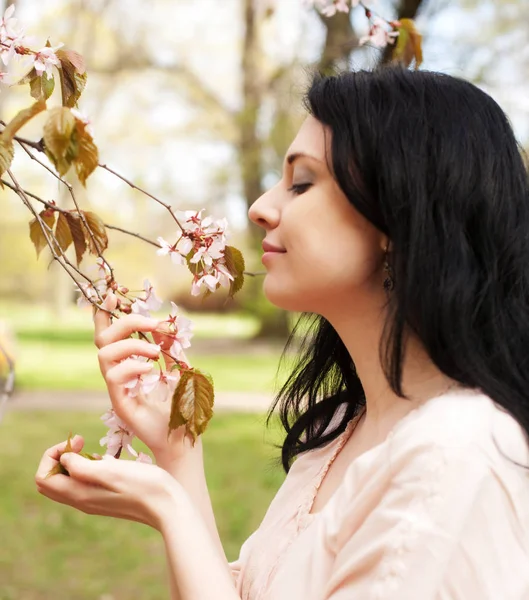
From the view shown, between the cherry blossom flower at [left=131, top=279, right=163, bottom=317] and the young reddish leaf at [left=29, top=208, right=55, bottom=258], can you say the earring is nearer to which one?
the cherry blossom flower at [left=131, top=279, right=163, bottom=317]

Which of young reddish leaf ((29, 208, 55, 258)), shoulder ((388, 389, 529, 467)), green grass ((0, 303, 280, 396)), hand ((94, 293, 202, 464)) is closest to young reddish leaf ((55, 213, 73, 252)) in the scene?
young reddish leaf ((29, 208, 55, 258))

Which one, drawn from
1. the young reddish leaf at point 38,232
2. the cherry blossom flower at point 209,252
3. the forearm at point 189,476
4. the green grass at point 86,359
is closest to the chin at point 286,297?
the cherry blossom flower at point 209,252

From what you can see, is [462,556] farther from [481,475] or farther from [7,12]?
[7,12]

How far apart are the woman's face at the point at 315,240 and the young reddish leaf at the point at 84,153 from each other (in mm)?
382

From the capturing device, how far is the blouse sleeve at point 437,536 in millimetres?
1189

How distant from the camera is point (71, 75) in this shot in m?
1.53

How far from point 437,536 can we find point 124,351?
0.58m

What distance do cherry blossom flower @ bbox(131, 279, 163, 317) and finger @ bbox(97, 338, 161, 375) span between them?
0.08 meters

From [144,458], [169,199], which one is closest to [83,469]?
[144,458]

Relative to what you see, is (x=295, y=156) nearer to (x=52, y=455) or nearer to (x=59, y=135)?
(x=59, y=135)

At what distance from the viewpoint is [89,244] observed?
61.5 inches

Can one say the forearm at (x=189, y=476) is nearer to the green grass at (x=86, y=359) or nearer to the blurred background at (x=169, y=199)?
the blurred background at (x=169, y=199)

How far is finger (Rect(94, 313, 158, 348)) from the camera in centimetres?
142

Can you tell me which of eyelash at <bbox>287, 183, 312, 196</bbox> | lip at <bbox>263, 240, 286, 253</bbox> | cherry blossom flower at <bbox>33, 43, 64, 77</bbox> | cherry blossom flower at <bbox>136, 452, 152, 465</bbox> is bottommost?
cherry blossom flower at <bbox>136, 452, 152, 465</bbox>
